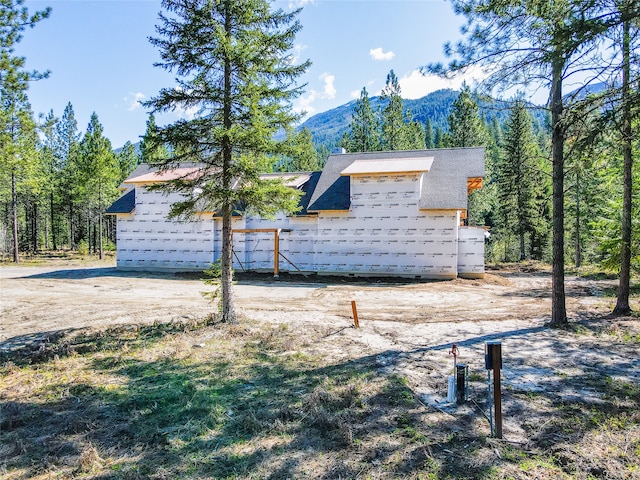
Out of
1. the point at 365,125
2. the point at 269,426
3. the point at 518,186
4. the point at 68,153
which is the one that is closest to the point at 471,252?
the point at 518,186

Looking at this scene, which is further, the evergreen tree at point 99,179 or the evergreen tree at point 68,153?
the evergreen tree at point 68,153

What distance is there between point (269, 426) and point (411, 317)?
266 inches

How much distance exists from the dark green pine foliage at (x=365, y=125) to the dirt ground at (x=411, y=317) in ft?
71.6

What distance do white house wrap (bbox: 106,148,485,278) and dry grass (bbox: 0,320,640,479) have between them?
12433 mm

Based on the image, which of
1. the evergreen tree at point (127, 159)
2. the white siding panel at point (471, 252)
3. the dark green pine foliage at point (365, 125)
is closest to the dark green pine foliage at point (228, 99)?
the white siding panel at point (471, 252)

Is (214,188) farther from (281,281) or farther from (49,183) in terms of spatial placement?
(49,183)

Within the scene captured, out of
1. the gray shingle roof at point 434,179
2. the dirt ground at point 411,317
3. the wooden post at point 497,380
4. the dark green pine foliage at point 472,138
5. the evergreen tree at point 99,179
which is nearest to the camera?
the wooden post at point 497,380

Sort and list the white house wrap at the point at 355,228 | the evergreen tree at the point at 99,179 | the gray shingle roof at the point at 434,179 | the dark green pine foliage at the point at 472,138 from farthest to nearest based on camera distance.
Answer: the dark green pine foliage at the point at 472,138 < the evergreen tree at the point at 99,179 < the white house wrap at the point at 355,228 < the gray shingle roof at the point at 434,179

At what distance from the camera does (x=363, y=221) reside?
766 inches

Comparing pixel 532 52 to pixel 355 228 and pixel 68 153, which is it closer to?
pixel 355 228

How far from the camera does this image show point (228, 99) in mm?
8727

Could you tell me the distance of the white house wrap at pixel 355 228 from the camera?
61.2 feet

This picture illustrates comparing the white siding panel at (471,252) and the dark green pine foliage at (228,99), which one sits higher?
the dark green pine foliage at (228,99)

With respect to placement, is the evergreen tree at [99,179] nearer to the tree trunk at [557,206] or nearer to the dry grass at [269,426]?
the dry grass at [269,426]
